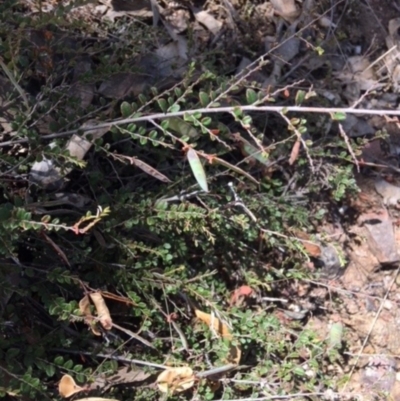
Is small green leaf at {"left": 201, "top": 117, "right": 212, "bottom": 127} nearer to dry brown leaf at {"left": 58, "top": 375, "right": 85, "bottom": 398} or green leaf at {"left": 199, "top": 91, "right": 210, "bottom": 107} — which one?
green leaf at {"left": 199, "top": 91, "right": 210, "bottom": 107}

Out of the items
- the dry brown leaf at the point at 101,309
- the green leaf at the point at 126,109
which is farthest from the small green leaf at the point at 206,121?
the dry brown leaf at the point at 101,309

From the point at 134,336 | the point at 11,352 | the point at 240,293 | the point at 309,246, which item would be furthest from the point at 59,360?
the point at 309,246

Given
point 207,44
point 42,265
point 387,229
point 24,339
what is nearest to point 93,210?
point 42,265

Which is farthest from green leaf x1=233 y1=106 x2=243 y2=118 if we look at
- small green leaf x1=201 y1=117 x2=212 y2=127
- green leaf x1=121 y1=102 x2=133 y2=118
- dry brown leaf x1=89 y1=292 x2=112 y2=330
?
dry brown leaf x1=89 y1=292 x2=112 y2=330

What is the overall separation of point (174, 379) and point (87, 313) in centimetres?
37

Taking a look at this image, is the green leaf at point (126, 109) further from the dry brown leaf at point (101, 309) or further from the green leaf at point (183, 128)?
the dry brown leaf at point (101, 309)

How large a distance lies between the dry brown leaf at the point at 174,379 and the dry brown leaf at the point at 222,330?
7.7 inches

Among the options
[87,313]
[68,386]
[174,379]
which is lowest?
[174,379]

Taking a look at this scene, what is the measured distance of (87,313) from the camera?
221 centimetres

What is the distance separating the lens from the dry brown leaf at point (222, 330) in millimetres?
2473

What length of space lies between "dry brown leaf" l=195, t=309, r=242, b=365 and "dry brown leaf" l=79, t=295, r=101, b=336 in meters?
0.42

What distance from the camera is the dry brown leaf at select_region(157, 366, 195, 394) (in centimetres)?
233

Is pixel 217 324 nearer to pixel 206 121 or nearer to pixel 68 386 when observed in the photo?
pixel 68 386

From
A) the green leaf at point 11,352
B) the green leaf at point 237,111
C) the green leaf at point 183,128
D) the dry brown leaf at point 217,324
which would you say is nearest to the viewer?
the green leaf at point 237,111
